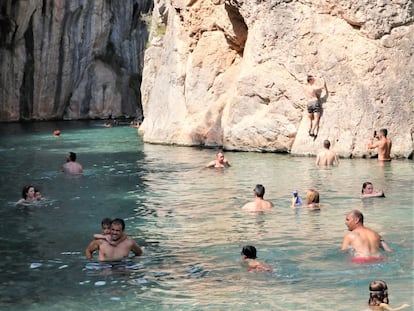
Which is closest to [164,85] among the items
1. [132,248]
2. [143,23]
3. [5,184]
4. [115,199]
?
[5,184]

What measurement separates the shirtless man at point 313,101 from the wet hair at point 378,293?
53.9 ft

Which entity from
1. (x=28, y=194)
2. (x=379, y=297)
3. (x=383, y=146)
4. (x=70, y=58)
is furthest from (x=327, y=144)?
(x=70, y=58)

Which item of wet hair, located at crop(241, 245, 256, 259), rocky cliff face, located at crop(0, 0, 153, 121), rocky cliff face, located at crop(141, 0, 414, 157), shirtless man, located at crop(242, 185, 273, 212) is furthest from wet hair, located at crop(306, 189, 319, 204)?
rocky cliff face, located at crop(0, 0, 153, 121)

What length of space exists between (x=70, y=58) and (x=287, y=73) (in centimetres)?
2987

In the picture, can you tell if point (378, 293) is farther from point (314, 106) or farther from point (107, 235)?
point (314, 106)

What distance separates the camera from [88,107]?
2201 inches

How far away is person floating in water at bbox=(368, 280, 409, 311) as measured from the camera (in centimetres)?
877

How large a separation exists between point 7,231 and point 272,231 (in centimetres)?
468

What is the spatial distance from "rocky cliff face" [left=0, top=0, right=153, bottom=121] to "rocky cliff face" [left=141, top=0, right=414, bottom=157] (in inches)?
814

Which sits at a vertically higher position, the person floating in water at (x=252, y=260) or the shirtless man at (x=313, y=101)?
the shirtless man at (x=313, y=101)

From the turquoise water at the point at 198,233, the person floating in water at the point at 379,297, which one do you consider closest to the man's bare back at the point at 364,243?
the turquoise water at the point at 198,233

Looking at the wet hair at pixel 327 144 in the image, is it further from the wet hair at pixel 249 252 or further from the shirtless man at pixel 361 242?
the wet hair at pixel 249 252

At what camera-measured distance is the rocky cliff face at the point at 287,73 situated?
2459 centimetres

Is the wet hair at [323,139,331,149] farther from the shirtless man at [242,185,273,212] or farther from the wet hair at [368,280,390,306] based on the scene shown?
the wet hair at [368,280,390,306]
